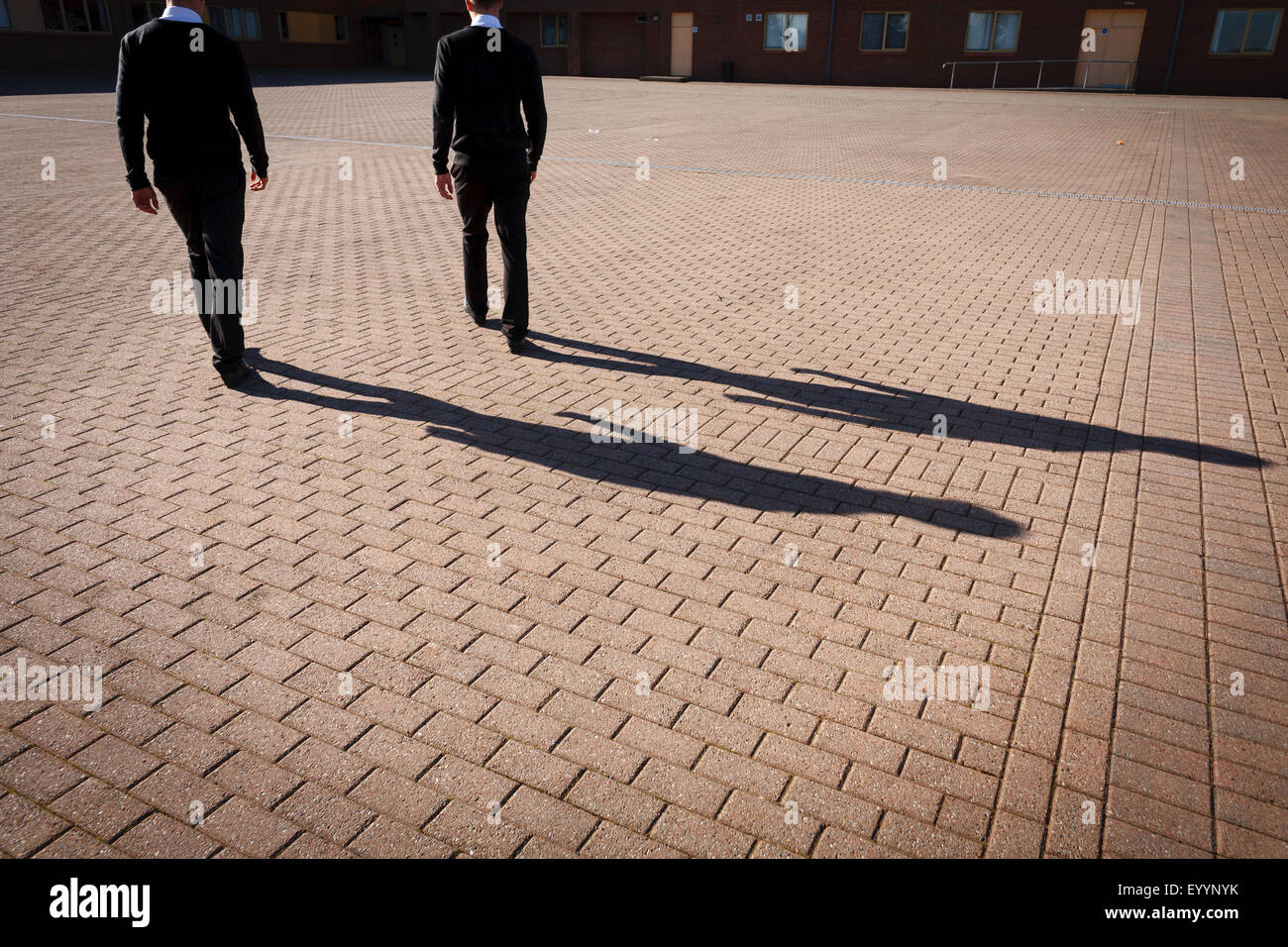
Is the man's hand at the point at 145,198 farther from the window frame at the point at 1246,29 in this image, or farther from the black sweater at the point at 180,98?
the window frame at the point at 1246,29

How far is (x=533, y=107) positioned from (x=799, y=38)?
1473 inches

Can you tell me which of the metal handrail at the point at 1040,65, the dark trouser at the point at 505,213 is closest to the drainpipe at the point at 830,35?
the metal handrail at the point at 1040,65

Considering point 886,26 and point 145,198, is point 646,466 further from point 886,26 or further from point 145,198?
point 886,26

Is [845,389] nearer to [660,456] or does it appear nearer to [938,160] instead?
[660,456]

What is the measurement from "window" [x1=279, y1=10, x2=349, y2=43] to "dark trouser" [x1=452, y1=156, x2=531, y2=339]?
43.7 m

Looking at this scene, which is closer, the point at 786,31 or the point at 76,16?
the point at 76,16

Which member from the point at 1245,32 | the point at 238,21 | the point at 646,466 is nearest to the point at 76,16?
→ the point at 238,21

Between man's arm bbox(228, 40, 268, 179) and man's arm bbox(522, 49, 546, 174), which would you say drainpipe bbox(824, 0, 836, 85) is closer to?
man's arm bbox(522, 49, 546, 174)

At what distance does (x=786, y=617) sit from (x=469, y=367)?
3.51 metres

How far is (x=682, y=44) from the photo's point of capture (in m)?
40.8

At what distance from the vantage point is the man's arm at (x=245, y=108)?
5.33 m

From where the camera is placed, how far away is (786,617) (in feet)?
11.8

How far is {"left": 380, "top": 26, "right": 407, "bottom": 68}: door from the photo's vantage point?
47281mm

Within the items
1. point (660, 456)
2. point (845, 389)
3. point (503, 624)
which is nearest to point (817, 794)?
point (503, 624)
